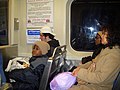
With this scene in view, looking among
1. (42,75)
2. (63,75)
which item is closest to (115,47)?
(63,75)

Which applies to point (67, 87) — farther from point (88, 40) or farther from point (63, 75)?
point (88, 40)

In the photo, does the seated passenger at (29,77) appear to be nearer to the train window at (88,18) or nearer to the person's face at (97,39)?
the person's face at (97,39)

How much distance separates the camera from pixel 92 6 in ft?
11.7

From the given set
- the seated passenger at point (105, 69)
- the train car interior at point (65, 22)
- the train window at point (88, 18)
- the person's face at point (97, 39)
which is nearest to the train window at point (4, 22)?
the train car interior at point (65, 22)

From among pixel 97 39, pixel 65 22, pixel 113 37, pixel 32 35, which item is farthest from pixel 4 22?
pixel 113 37

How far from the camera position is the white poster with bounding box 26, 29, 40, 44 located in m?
3.78

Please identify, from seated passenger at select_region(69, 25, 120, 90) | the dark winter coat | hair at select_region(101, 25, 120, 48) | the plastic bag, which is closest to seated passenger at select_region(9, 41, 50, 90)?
the dark winter coat

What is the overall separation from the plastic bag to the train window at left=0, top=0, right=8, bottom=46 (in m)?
1.66

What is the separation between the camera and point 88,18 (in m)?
3.60

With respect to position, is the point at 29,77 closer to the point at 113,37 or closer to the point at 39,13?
the point at 113,37

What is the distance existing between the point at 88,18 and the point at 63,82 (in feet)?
5.44

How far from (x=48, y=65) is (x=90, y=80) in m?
0.47

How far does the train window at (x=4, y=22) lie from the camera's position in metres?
3.59

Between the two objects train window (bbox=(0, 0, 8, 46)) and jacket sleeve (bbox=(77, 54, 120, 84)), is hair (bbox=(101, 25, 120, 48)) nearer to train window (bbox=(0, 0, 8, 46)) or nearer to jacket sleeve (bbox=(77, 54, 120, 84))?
jacket sleeve (bbox=(77, 54, 120, 84))
